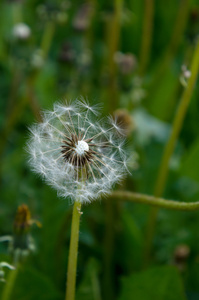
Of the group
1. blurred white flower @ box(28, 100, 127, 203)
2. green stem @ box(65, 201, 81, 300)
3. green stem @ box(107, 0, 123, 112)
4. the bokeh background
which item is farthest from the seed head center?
green stem @ box(107, 0, 123, 112)

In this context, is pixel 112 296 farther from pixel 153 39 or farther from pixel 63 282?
pixel 153 39

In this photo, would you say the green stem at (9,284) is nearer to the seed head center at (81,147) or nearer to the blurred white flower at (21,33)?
the seed head center at (81,147)

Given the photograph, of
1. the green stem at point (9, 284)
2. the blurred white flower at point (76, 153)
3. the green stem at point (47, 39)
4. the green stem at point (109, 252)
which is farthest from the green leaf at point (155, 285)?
the green stem at point (47, 39)

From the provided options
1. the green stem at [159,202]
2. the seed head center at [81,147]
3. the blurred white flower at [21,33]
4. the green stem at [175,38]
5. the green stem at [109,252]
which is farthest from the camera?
the green stem at [175,38]

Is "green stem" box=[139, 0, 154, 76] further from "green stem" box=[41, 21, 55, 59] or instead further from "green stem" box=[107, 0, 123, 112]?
"green stem" box=[41, 21, 55, 59]

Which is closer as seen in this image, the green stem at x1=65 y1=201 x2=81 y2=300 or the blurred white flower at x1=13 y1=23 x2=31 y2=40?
→ the green stem at x1=65 y1=201 x2=81 y2=300

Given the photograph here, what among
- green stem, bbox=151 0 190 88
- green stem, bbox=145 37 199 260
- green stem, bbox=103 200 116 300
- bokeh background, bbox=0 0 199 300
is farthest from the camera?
green stem, bbox=151 0 190 88
